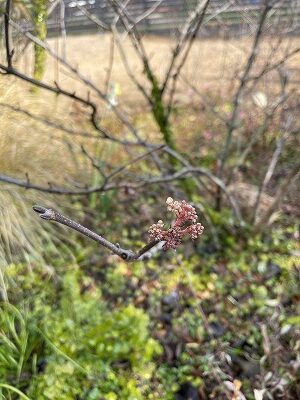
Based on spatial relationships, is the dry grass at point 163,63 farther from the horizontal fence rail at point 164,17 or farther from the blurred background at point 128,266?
the blurred background at point 128,266

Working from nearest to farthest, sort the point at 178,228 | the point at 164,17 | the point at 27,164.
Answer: the point at 178,228 → the point at 27,164 → the point at 164,17

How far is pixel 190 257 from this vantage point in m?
2.82

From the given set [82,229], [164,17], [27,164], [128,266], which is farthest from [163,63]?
[82,229]

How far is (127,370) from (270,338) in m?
0.75

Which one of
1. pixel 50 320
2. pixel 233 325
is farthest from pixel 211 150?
pixel 50 320

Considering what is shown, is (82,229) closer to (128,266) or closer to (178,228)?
(178,228)

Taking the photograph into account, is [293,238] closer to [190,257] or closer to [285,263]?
[285,263]

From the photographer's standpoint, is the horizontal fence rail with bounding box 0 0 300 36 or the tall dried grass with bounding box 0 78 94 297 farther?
the horizontal fence rail with bounding box 0 0 300 36

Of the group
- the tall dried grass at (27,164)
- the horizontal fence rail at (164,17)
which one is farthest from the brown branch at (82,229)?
the horizontal fence rail at (164,17)

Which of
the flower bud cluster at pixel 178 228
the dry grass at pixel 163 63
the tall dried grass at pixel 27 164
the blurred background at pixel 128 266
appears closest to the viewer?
the flower bud cluster at pixel 178 228

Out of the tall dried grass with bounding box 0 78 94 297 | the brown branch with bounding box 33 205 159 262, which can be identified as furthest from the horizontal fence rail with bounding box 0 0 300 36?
the brown branch with bounding box 33 205 159 262

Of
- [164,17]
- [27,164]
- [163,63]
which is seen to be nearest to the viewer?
[27,164]

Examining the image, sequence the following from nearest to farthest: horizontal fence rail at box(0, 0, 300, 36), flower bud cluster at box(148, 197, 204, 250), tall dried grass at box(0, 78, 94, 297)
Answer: flower bud cluster at box(148, 197, 204, 250) < tall dried grass at box(0, 78, 94, 297) < horizontal fence rail at box(0, 0, 300, 36)

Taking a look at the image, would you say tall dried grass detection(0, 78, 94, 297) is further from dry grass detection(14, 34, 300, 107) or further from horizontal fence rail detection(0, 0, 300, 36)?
dry grass detection(14, 34, 300, 107)
